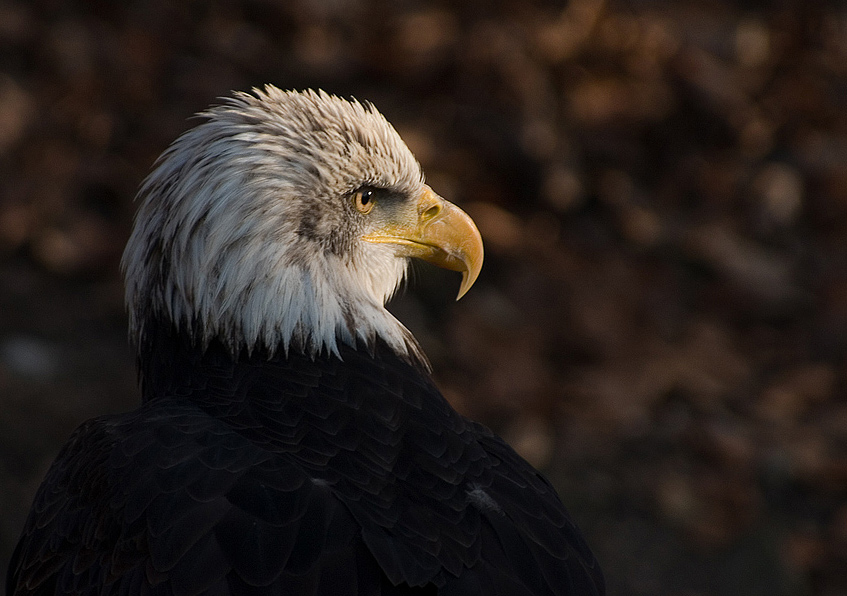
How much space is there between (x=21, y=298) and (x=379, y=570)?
470 cm

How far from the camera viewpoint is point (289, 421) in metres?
2.81

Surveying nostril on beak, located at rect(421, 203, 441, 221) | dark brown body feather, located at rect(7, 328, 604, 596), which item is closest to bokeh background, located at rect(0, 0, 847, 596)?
dark brown body feather, located at rect(7, 328, 604, 596)

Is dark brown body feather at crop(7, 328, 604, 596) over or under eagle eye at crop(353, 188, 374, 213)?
under

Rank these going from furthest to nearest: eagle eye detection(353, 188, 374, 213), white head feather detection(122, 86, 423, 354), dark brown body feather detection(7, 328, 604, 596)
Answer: eagle eye detection(353, 188, 374, 213), white head feather detection(122, 86, 423, 354), dark brown body feather detection(7, 328, 604, 596)

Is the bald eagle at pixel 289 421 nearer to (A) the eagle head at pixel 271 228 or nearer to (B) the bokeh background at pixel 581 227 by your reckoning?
(A) the eagle head at pixel 271 228

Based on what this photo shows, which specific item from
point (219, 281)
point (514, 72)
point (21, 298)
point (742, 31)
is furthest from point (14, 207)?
point (742, 31)

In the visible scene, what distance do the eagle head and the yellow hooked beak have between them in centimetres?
13

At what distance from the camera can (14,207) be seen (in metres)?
6.80

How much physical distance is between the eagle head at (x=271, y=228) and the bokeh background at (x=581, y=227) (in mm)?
2345

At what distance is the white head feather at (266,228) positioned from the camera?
3018mm

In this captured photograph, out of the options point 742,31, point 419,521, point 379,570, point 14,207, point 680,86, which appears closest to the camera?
point 379,570

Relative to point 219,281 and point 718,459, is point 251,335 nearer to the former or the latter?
point 219,281

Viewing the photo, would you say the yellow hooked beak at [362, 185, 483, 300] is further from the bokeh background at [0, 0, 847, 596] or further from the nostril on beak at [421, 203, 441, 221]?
the bokeh background at [0, 0, 847, 596]

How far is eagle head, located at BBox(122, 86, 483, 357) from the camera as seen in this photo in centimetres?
302
